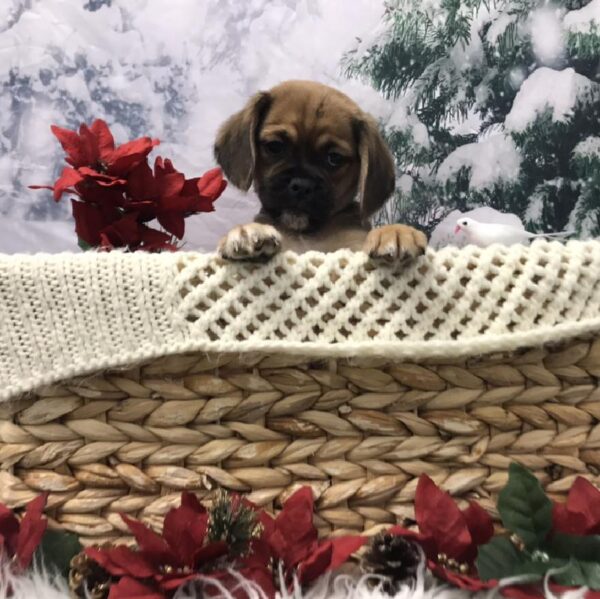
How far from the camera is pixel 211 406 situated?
856 millimetres

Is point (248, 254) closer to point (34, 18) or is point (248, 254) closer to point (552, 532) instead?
point (552, 532)

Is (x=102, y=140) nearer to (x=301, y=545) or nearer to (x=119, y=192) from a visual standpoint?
(x=119, y=192)

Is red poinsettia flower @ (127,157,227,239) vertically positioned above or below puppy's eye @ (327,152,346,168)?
below

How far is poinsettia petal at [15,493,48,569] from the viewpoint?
81 cm

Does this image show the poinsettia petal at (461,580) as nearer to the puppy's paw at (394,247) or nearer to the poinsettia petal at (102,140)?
the puppy's paw at (394,247)

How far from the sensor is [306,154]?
5.39 ft

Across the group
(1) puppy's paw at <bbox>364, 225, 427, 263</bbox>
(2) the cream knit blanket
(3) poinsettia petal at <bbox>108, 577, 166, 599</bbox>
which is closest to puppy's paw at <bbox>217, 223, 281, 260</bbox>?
(2) the cream knit blanket

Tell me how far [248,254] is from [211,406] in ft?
0.70

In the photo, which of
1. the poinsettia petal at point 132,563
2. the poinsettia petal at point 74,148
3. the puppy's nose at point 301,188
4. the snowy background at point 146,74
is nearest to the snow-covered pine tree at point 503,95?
the snowy background at point 146,74

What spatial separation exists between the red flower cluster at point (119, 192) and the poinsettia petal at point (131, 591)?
71 cm

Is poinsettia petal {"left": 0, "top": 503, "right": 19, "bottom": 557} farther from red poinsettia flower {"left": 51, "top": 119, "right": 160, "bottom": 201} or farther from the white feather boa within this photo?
red poinsettia flower {"left": 51, "top": 119, "right": 160, "bottom": 201}

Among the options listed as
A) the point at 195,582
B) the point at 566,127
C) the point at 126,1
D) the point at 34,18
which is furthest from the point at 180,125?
the point at 195,582

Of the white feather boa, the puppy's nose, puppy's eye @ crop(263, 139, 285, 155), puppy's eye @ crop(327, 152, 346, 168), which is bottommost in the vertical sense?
the white feather boa

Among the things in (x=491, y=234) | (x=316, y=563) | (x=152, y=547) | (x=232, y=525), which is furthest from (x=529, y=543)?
(x=491, y=234)
